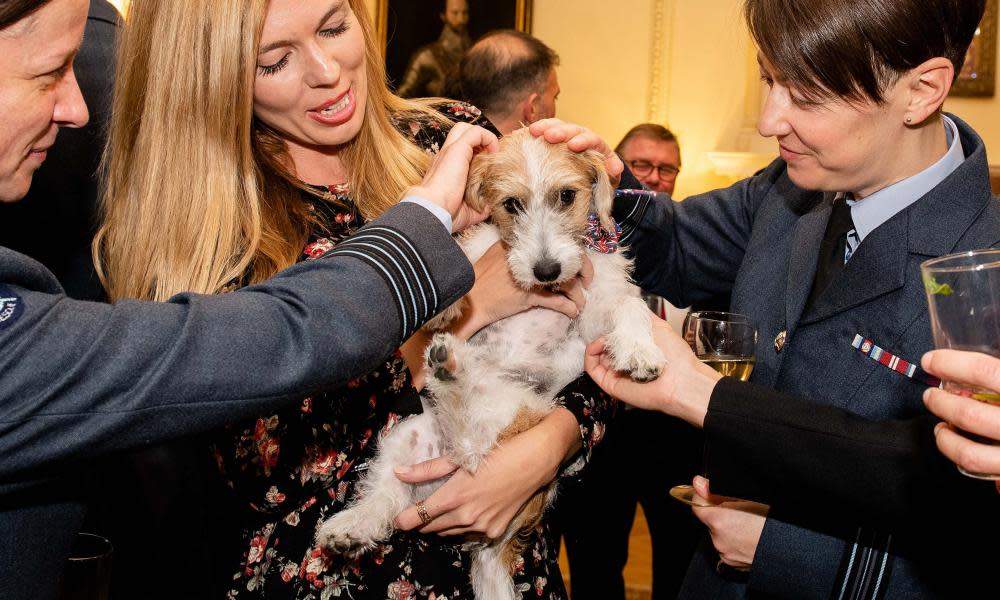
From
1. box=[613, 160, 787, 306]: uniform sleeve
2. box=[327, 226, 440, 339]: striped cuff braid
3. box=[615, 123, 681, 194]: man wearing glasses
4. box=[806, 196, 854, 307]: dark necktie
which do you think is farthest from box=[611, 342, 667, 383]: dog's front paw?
box=[615, 123, 681, 194]: man wearing glasses

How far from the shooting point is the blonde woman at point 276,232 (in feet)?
5.97

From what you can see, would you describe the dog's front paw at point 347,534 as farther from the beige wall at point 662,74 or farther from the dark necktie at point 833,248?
the beige wall at point 662,74

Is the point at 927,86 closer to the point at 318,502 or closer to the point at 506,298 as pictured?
the point at 506,298

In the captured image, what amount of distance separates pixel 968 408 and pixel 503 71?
4.09 m

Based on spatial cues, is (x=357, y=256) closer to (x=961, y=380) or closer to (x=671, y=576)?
(x=961, y=380)

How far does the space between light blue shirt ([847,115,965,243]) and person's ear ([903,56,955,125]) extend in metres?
0.12

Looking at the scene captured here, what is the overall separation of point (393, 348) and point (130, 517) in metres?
2.62

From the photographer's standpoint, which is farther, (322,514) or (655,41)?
(655,41)

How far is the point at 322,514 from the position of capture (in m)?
1.87

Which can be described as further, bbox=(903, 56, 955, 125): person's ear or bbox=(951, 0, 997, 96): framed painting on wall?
bbox=(951, 0, 997, 96): framed painting on wall

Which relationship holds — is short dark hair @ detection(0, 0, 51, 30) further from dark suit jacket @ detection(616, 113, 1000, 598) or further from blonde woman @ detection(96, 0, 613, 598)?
dark suit jacket @ detection(616, 113, 1000, 598)

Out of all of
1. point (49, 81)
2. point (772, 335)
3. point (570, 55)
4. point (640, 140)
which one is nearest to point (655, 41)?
point (570, 55)

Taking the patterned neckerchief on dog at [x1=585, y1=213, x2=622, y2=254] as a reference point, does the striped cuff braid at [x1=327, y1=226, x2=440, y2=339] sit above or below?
above

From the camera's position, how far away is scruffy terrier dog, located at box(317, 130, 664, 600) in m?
1.99
